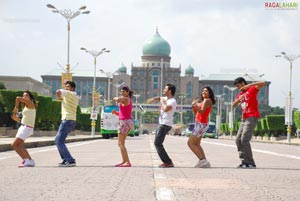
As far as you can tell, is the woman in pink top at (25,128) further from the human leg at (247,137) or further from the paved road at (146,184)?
the human leg at (247,137)

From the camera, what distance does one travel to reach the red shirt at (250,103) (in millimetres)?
13789

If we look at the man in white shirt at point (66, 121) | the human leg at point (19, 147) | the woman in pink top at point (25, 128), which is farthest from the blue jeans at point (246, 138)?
the human leg at point (19, 147)

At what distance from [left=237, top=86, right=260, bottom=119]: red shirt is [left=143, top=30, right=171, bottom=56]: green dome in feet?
542

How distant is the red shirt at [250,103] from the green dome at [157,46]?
542 ft

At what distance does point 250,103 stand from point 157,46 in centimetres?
16530

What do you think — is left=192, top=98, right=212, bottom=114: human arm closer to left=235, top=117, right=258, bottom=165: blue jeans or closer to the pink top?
left=235, top=117, right=258, bottom=165: blue jeans

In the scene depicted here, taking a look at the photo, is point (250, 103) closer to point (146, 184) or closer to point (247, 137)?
point (247, 137)

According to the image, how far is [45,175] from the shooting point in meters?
11.3

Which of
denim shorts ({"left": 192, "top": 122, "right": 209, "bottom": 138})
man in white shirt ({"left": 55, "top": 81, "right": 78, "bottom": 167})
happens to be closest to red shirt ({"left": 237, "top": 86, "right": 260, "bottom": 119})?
denim shorts ({"left": 192, "top": 122, "right": 209, "bottom": 138})

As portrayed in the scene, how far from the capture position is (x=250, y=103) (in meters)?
13.9

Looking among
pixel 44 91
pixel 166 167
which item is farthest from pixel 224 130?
pixel 166 167

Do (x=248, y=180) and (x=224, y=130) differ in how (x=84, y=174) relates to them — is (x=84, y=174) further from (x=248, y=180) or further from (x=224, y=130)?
(x=224, y=130)

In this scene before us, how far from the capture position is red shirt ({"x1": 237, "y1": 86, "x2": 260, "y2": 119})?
1379 cm

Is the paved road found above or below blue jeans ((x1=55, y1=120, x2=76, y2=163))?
below
